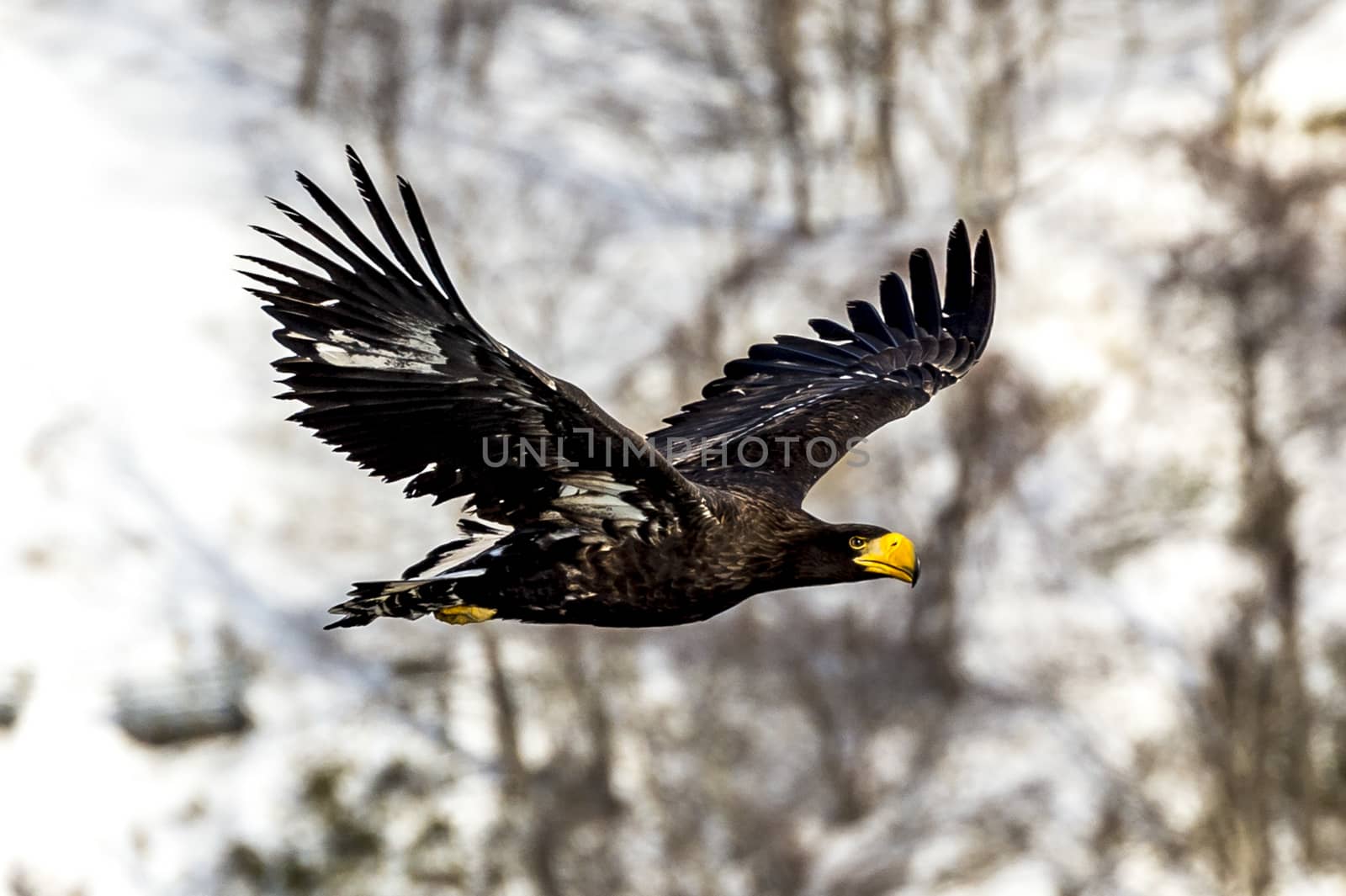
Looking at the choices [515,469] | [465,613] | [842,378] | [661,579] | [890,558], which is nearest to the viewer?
[515,469]

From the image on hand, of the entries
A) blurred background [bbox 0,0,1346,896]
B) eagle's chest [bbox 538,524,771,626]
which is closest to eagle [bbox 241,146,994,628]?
eagle's chest [bbox 538,524,771,626]

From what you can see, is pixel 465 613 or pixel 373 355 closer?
pixel 373 355

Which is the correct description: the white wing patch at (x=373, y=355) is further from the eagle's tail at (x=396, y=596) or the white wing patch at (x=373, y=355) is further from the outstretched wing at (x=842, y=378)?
the outstretched wing at (x=842, y=378)

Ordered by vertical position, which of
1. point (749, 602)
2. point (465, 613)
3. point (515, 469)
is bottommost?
point (465, 613)

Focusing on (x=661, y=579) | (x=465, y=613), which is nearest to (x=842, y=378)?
(x=661, y=579)

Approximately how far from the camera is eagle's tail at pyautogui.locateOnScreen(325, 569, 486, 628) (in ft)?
27.9

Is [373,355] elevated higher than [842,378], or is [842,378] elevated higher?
[842,378]

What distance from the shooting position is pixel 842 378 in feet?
35.3

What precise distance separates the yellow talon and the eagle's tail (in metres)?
0.03

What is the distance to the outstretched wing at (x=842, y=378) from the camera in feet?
31.9

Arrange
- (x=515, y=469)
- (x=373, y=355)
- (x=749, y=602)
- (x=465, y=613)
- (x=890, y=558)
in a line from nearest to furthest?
(x=373, y=355) < (x=515, y=469) < (x=890, y=558) < (x=465, y=613) < (x=749, y=602)

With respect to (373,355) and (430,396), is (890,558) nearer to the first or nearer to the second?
(430,396)

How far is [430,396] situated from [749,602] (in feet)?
61.3

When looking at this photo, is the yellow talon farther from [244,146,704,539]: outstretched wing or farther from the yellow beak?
the yellow beak
